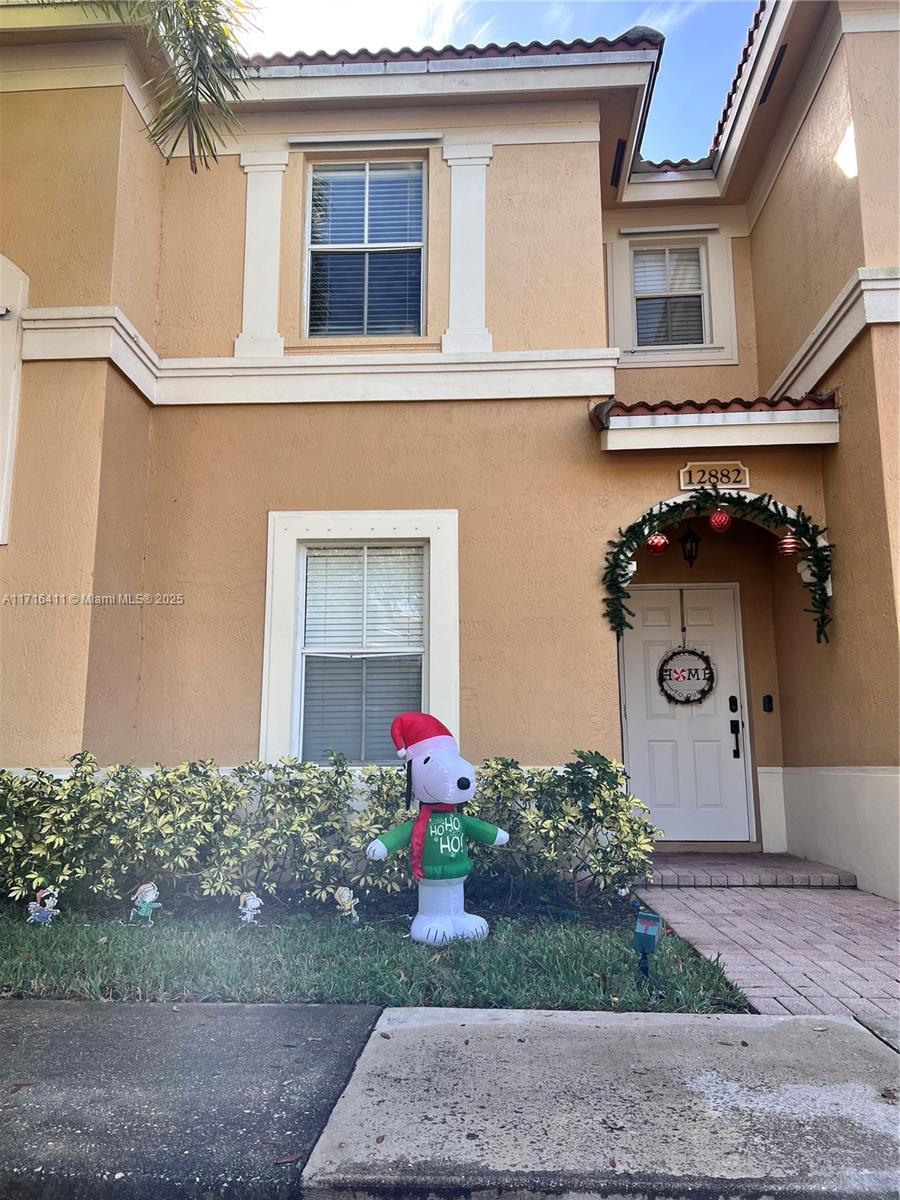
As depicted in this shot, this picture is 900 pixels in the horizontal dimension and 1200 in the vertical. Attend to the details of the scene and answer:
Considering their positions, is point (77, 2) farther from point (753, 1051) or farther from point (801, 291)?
point (753, 1051)

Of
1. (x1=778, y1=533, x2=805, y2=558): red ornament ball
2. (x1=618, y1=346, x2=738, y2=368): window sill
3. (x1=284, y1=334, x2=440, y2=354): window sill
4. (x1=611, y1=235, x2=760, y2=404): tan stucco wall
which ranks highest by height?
(x1=618, y1=346, x2=738, y2=368): window sill

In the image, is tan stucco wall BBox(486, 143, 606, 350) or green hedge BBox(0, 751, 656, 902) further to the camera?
tan stucco wall BBox(486, 143, 606, 350)

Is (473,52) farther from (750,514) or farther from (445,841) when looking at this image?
(445,841)

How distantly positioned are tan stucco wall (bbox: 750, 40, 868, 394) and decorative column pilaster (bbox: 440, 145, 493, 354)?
2744mm

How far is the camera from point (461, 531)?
636 cm

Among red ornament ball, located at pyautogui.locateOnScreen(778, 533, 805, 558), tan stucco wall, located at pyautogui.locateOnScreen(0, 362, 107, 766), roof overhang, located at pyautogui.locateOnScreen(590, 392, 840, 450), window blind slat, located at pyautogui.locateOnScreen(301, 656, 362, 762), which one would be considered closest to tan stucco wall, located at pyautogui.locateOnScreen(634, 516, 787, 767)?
red ornament ball, located at pyautogui.locateOnScreen(778, 533, 805, 558)

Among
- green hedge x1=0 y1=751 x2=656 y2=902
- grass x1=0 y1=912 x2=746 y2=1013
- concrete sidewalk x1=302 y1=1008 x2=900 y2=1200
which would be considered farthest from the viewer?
green hedge x1=0 y1=751 x2=656 y2=902

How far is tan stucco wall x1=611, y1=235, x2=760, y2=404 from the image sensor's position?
809 cm

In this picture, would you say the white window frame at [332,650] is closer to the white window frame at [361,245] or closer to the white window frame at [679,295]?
the white window frame at [361,245]

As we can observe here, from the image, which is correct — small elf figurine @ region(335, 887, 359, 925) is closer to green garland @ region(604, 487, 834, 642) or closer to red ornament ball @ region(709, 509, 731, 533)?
green garland @ region(604, 487, 834, 642)

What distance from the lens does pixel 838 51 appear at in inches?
245

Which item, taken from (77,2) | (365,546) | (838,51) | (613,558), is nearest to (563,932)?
(613,558)

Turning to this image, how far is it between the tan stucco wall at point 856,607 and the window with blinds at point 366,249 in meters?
3.51

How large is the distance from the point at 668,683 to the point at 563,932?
3.62 metres
